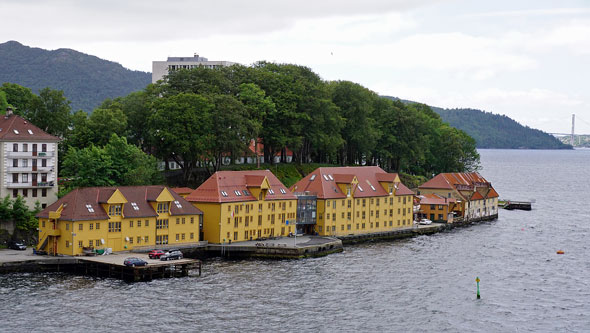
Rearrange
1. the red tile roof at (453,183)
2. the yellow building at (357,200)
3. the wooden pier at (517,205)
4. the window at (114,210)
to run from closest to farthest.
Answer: the window at (114,210), the yellow building at (357,200), the red tile roof at (453,183), the wooden pier at (517,205)

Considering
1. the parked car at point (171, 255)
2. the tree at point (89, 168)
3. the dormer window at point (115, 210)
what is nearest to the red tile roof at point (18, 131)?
the tree at point (89, 168)

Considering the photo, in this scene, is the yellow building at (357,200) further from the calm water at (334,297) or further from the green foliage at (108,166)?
the green foliage at (108,166)

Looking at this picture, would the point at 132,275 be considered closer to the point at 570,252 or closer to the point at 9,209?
the point at 9,209

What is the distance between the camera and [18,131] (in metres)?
102

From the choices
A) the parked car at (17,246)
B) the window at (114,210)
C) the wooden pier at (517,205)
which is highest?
the window at (114,210)

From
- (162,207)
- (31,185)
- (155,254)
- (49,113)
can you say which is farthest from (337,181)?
(49,113)

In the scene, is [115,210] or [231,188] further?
[231,188]

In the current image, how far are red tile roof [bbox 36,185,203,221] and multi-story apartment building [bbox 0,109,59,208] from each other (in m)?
8.77

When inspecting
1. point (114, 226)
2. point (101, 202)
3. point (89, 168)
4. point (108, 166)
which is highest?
point (108, 166)

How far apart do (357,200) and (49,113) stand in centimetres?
5070

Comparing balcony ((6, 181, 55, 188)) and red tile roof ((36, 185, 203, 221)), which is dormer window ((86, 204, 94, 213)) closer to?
red tile roof ((36, 185, 203, 221))

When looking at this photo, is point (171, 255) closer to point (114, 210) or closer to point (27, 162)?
Answer: point (114, 210)

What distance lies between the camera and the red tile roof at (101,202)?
9100cm

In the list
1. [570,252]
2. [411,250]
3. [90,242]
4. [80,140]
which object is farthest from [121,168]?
[570,252]
